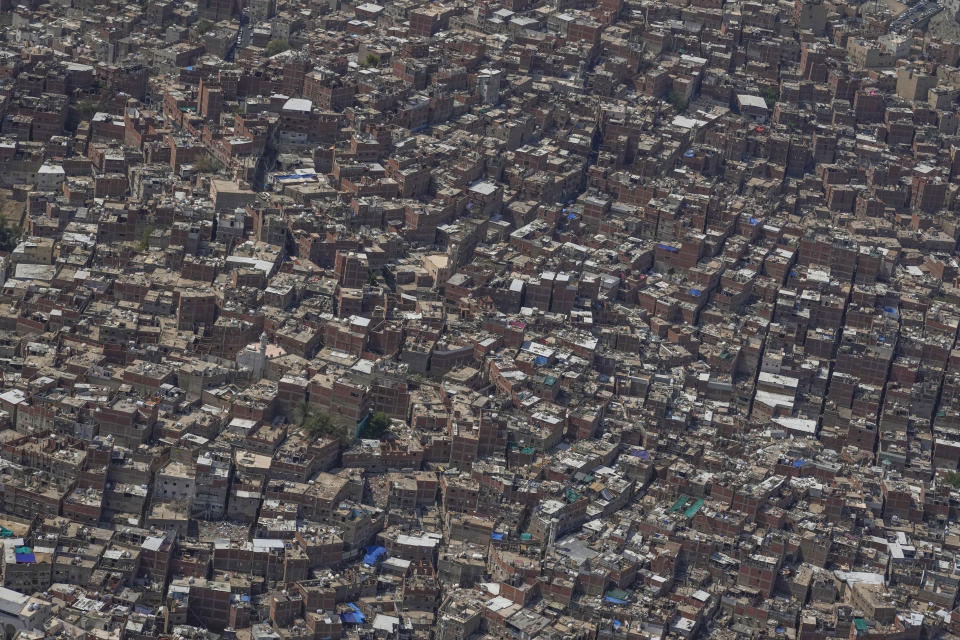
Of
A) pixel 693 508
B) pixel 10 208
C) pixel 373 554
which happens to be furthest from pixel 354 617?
pixel 10 208

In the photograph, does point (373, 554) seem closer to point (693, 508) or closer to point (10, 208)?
point (693, 508)

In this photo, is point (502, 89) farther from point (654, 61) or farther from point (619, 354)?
point (619, 354)

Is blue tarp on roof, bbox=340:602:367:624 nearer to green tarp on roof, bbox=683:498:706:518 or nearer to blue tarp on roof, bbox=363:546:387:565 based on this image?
blue tarp on roof, bbox=363:546:387:565

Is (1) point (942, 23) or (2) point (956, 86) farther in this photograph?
(1) point (942, 23)

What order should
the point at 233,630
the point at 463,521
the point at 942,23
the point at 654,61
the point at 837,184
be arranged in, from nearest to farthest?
the point at 233,630 → the point at 463,521 → the point at 837,184 → the point at 654,61 → the point at 942,23

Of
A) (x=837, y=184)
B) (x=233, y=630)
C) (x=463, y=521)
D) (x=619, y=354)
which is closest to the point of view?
(x=233, y=630)

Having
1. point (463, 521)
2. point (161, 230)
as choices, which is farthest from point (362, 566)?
point (161, 230)
